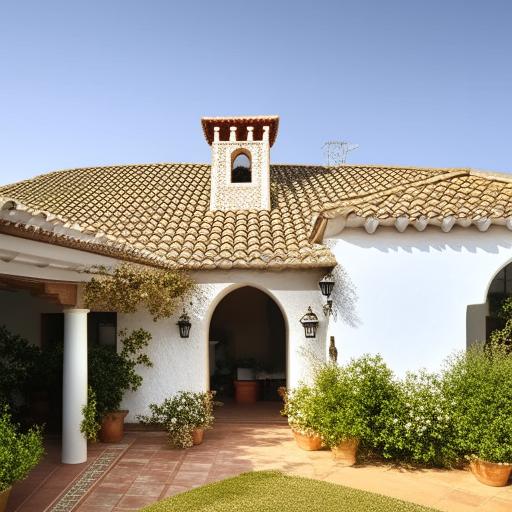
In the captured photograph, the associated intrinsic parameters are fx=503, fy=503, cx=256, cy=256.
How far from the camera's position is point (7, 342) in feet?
34.2

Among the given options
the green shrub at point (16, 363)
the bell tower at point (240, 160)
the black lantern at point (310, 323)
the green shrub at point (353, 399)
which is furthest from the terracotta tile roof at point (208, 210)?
the green shrub at point (16, 363)

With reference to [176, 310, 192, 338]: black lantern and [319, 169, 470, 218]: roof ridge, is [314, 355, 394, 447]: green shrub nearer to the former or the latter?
[319, 169, 470, 218]: roof ridge

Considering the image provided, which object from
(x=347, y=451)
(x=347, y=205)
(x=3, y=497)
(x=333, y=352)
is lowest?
(x=347, y=451)

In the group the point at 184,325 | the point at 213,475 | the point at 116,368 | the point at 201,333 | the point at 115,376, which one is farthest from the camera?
the point at 201,333

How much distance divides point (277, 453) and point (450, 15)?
10.2 m

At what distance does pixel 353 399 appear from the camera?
29.1 feet

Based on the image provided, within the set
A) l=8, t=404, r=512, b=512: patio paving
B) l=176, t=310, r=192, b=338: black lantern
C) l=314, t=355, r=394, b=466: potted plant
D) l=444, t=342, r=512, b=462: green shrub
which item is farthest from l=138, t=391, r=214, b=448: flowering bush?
l=444, t=342, r=512, b=462: green shrub

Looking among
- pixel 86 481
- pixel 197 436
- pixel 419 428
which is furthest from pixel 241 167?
pixel 86 481

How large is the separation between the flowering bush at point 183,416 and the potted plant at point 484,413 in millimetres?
4790

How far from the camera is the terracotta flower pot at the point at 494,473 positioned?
7906mm

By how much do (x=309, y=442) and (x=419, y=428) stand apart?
2.14m

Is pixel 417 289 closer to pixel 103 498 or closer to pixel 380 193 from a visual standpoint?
pixel 380 193

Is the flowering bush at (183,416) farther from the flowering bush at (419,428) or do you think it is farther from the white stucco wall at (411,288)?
the flowering bush at (419,428)

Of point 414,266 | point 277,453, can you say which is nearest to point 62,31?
point 414,266
